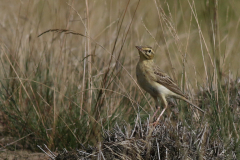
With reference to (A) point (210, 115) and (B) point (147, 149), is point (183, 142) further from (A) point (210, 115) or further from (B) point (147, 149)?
(A) point (210, 115)

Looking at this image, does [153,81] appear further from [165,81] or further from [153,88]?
[165,81]

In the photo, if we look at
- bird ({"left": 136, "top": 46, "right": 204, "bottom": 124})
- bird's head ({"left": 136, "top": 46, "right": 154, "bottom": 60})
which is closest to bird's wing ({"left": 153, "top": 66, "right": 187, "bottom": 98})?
bird ({"left": 136, "top": 46, "right": 204, "bottom": 124})

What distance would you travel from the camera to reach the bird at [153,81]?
4.68m

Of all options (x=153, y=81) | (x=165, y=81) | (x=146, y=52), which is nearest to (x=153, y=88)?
(x=153, y=81)

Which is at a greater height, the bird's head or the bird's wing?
the bird's head

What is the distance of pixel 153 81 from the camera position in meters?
4.75

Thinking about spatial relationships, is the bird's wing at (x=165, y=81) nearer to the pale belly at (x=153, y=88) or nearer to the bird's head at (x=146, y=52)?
the pale belly at (x=153, y=88)

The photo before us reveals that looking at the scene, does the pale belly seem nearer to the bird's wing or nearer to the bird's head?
the bird's wing

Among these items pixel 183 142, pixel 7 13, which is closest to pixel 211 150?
pixel 183 142

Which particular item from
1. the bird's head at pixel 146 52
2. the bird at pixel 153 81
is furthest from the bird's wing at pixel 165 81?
the bird's head at pixel 146 52

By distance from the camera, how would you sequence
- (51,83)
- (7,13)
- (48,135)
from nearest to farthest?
(48,135)
(51,83)
(7,13)

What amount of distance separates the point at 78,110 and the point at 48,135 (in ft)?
1.57

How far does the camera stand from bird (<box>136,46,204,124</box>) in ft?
15.4

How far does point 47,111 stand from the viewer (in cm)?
472
